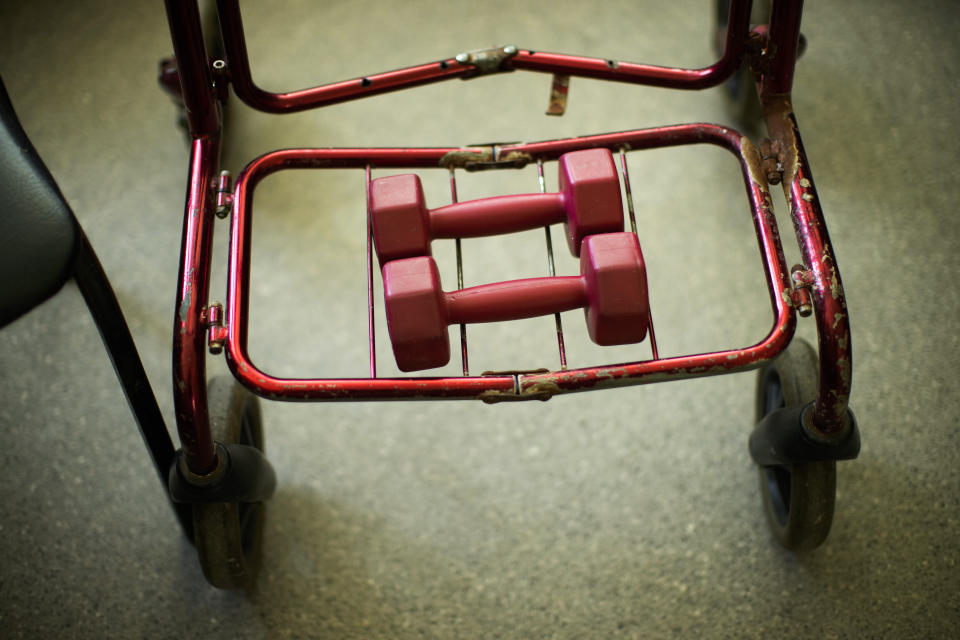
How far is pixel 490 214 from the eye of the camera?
31.3 inches

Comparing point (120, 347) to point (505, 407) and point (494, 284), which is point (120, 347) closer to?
point (494, 284)

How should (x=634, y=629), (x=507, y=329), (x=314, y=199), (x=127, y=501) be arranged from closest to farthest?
(x=634, y=629) < (x=127, y=501) < (x=507, y=329) < (x=314, y=199)

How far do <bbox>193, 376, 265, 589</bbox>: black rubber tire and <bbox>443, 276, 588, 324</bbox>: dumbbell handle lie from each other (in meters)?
0.32

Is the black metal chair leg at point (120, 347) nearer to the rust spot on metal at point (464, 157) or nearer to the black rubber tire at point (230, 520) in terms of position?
the black rubber tire at point (230, 520)

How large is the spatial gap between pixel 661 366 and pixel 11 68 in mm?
1408

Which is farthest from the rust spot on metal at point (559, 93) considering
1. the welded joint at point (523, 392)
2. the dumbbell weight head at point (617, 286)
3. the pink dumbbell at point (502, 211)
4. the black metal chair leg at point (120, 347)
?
the black metal chair leg at point (120, 347)

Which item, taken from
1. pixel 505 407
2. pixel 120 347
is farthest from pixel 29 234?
pixel 505 407

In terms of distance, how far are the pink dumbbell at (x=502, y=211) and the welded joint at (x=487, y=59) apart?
4.9 inches

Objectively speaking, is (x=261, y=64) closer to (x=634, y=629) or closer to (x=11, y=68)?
(x=11, y=68)

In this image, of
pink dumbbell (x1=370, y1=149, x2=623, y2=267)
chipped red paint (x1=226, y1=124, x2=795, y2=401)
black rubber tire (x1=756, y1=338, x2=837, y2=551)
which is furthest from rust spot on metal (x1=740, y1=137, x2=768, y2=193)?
black rubber tire (x1=756, y1=338, x2=837, y2=551)

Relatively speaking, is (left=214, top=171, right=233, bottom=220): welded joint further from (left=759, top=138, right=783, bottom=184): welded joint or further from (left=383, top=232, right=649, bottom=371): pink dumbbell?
(left=759, top=138, right=783, bottom=184): welded joint

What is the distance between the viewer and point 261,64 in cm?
153

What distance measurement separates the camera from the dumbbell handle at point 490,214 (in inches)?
31.2

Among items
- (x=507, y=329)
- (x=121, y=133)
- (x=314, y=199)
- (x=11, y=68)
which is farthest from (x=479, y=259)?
(x=11, y=68)
